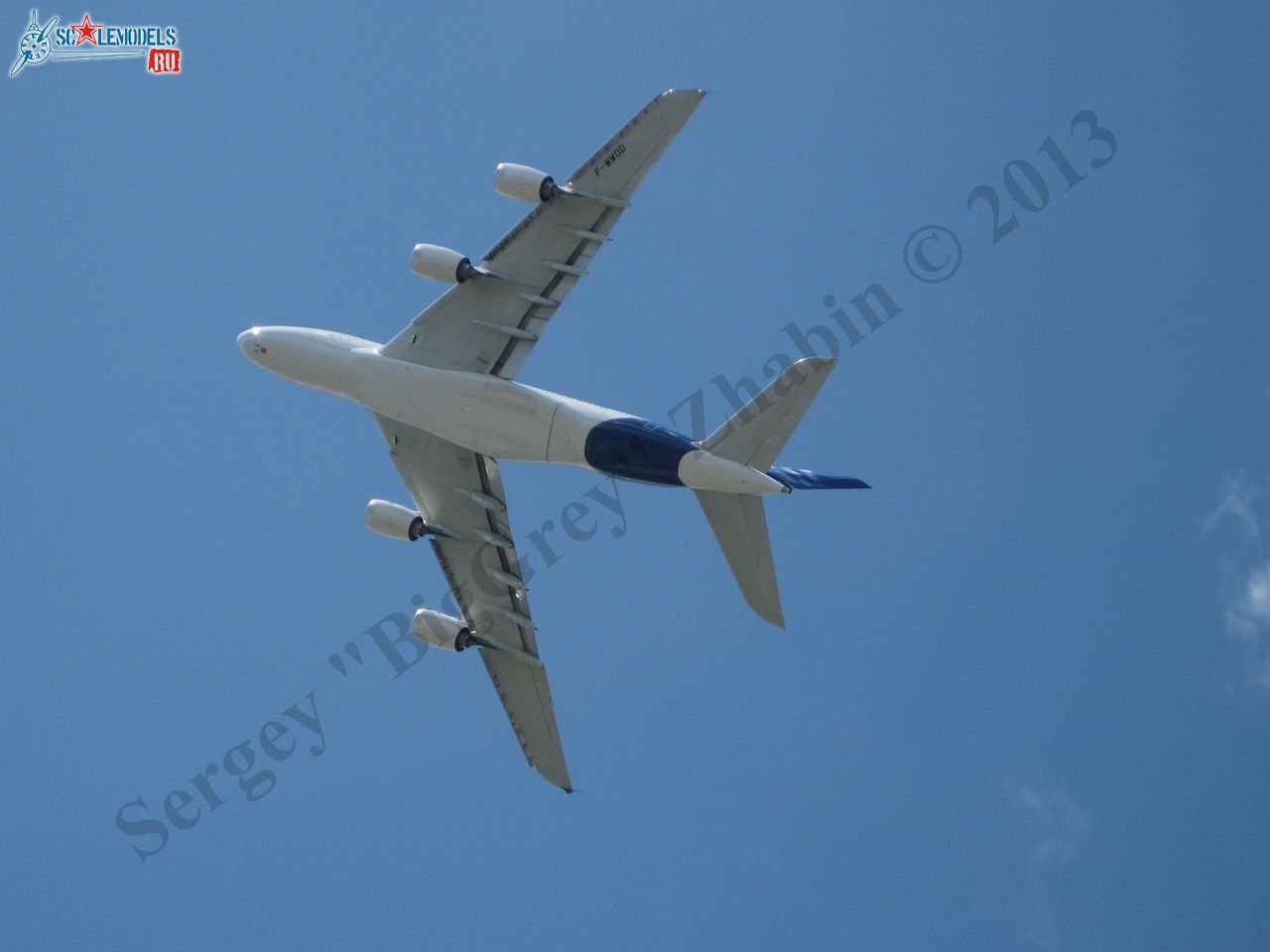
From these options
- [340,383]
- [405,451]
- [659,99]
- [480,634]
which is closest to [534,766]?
[480,634]

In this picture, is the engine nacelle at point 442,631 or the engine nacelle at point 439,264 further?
the engine nacelle at point 442,631

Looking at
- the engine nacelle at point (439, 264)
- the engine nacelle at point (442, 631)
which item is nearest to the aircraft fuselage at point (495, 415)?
the engine nacelle at point (439, 264)

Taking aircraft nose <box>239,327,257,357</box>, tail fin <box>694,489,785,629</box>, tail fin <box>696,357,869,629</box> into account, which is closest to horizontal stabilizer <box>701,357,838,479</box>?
tail fin <box>696,357,869,629</box>

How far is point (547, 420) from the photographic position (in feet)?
137

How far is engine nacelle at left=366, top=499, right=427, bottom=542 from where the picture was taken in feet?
147

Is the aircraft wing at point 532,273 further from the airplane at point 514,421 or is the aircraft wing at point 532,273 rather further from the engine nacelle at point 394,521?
the engine nacelle at point 394,521

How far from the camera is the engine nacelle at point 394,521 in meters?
44.7

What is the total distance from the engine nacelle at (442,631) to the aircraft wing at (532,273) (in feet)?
29.0

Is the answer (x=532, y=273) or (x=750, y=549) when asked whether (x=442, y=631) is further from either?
(x=532, y=273)

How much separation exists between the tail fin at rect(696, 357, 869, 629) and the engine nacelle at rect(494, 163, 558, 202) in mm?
8614

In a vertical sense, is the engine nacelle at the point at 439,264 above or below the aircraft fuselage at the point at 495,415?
above

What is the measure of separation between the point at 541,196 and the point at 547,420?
6632 mm

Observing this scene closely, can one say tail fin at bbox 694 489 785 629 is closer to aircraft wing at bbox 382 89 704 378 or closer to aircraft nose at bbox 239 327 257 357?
aircraft wing at bbox 382 89 704 378

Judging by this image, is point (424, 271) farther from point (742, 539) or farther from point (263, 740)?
point (263, 740)
